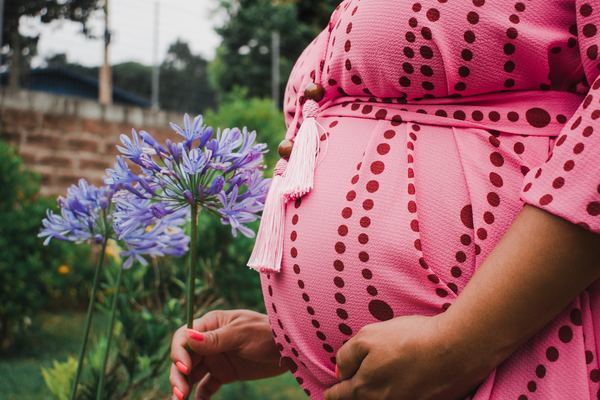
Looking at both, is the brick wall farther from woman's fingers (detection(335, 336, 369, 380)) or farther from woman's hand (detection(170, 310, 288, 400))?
woman's fingers (detection(335, 336, 369, 380))

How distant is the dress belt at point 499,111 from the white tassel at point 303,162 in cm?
12

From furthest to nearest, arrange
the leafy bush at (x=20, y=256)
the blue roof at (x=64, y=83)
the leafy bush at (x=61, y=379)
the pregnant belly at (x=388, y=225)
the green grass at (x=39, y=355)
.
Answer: the blue roof at (x=64, y=83)
the leafy bush at (x=20, y=256)
the green grass at (x=39, y=355)
the leafy bush at (x=61, y=379)
the pregnant belly at (x=388, y=225)

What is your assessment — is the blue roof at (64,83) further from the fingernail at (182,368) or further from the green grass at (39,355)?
the fingernail at (182,368)

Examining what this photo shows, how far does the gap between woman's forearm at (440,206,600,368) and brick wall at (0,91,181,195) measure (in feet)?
16.4

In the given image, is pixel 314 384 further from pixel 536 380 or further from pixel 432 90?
pixel 432 90

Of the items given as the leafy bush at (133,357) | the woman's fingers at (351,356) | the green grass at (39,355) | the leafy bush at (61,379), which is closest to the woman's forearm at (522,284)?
the woman's fingers at (351,356)

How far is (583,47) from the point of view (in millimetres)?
773

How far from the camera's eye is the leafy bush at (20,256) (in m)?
3.86

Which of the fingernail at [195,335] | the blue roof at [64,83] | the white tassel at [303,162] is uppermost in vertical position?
the blue roof at [64,83]

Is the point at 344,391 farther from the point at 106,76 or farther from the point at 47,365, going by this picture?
the point at 106,76

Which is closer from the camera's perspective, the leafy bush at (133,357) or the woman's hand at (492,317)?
the woman's hand at (492,317)

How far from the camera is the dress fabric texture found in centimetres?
76

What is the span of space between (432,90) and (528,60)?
0.14 metres

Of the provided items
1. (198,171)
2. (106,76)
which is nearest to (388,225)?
(198,171)
